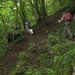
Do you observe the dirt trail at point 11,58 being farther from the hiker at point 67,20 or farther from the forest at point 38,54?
the hiker at point 67,20

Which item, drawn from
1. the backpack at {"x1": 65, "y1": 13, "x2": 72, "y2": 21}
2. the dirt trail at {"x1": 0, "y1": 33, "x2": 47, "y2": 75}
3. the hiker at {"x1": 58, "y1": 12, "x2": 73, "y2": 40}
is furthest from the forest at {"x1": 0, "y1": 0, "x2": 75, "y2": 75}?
the backpack at {"x1": 65, "y1": 13, "x2": 72, "y2": 21}

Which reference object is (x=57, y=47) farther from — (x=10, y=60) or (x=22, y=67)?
(x=10, y=60)

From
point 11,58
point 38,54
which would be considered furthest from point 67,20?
point 11,58

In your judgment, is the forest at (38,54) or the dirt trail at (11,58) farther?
the dirt trail at (11,58)

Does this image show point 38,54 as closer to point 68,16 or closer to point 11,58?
point 68,16

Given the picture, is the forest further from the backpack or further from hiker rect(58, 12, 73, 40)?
the backpack

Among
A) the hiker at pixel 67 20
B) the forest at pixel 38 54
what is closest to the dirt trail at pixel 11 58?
the forest at pixel 38 54

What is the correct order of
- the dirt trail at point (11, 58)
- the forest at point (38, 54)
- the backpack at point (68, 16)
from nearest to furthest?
the forest at point (38, 54) → the backpack at point (68, 16) → the dirt trail at point (11, 58)

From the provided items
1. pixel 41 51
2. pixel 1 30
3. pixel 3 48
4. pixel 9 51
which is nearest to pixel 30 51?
pixel 41 51

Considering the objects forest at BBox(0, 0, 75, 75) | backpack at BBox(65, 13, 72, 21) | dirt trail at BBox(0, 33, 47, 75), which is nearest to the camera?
forest at BBox(0, 0, 75, 75)

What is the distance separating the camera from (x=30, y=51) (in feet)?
48.7

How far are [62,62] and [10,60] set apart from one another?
757 centimetres

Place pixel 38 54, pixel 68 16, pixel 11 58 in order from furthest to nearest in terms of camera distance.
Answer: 1. pixel 11 58
2. pixel 38 54
3. pixel 68 16

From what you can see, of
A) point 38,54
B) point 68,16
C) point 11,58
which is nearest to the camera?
point 68,16
